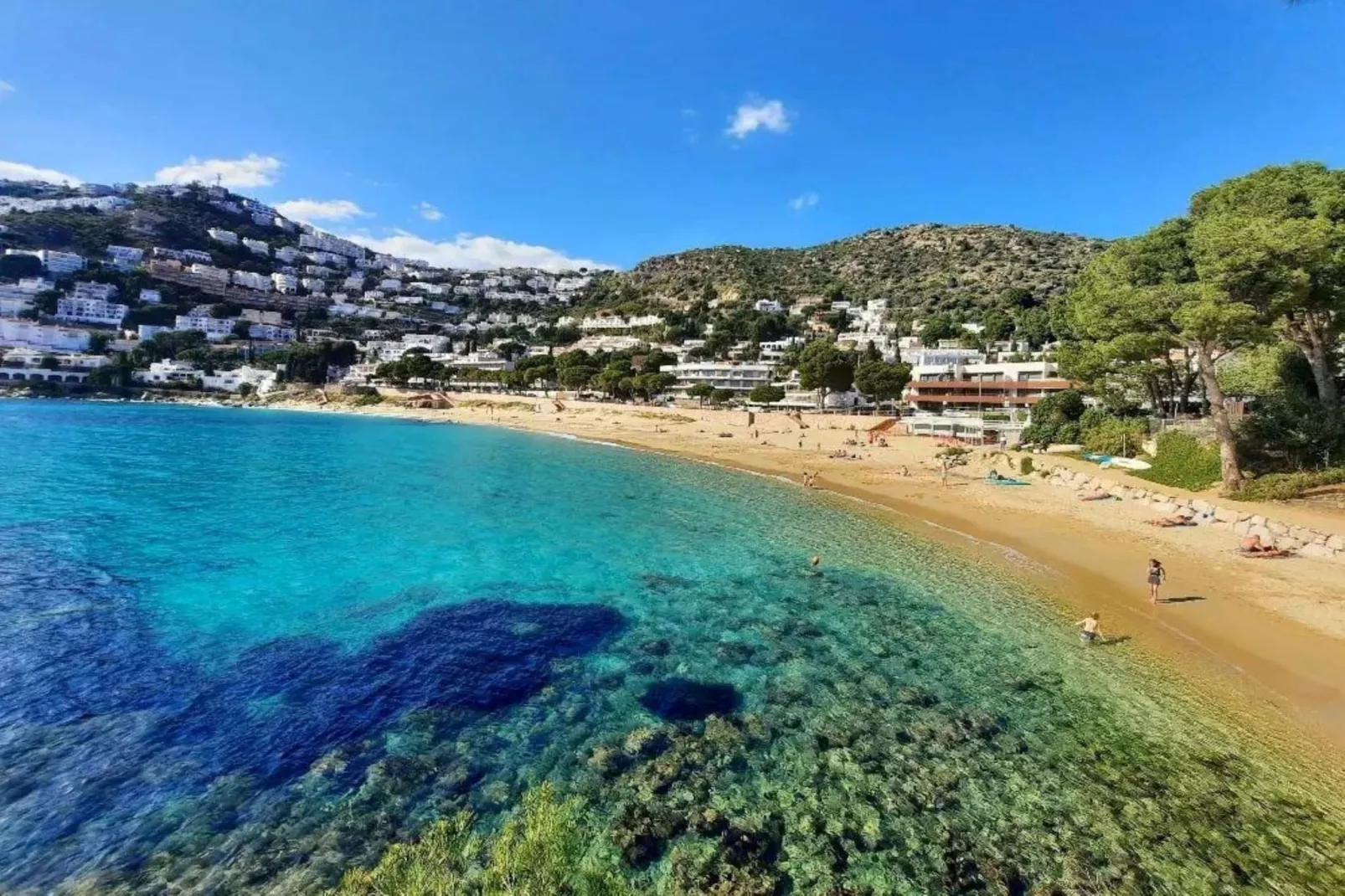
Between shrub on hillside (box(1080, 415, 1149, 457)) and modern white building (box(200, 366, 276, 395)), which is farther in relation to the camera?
modern white building (box(200, 366, 276, 395))

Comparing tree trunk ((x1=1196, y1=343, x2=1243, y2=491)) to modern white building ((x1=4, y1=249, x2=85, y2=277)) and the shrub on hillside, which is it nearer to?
the shrub on hillside

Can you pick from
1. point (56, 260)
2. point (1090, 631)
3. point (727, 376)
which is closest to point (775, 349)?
point (727, 376)

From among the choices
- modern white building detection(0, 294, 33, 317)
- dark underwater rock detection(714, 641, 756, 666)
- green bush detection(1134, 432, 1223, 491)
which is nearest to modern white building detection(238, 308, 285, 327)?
modern white building detection(0, 294, 33, 317)

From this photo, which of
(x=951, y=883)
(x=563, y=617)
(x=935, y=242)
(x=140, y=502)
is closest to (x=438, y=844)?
(x=951, y=883)

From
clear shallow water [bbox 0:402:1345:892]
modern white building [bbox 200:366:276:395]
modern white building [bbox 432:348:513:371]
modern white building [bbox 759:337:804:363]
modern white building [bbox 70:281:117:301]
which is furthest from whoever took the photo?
modern white building [bbox 70:281:117:301]

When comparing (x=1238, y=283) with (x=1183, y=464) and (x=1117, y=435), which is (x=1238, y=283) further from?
(x=1117, y=435)

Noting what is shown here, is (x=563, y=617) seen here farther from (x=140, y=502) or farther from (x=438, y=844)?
(x=140, y=502)

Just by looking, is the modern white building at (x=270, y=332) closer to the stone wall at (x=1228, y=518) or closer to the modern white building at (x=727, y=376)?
the modern white building at (x=727, y=376)
